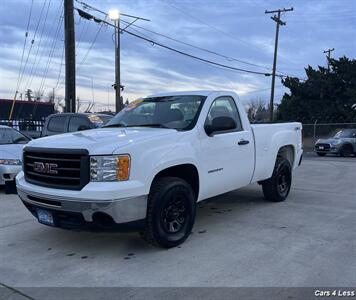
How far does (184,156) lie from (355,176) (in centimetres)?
783

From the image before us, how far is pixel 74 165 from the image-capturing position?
4.64 m

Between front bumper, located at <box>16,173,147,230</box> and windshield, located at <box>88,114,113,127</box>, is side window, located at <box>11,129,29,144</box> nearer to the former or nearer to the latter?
windshield, located at <box>88,114,113,127</box>

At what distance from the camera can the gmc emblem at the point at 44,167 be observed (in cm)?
481

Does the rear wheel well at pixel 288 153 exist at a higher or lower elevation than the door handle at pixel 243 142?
lower

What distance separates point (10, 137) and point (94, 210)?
21.3ft

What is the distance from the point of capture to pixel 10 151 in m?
8.97

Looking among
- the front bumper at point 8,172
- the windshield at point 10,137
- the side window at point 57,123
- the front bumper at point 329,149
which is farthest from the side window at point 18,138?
the front bumper at point 329,149

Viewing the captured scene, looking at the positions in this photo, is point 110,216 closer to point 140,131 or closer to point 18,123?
point 140,131

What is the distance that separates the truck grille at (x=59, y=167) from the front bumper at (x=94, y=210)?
0.39ft

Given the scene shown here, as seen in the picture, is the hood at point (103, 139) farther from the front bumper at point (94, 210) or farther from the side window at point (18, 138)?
the side window at point (18, 138)

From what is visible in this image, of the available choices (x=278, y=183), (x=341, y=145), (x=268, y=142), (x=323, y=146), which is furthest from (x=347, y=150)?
(x=268, y=142)

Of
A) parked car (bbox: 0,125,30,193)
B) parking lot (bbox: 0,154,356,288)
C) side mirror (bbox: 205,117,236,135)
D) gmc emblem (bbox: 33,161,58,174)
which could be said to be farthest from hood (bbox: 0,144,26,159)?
side mirror (bbox: 205,117,236,135)

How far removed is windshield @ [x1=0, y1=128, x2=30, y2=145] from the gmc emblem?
5.15 meters

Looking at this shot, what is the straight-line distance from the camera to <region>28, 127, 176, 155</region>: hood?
4.60 m
